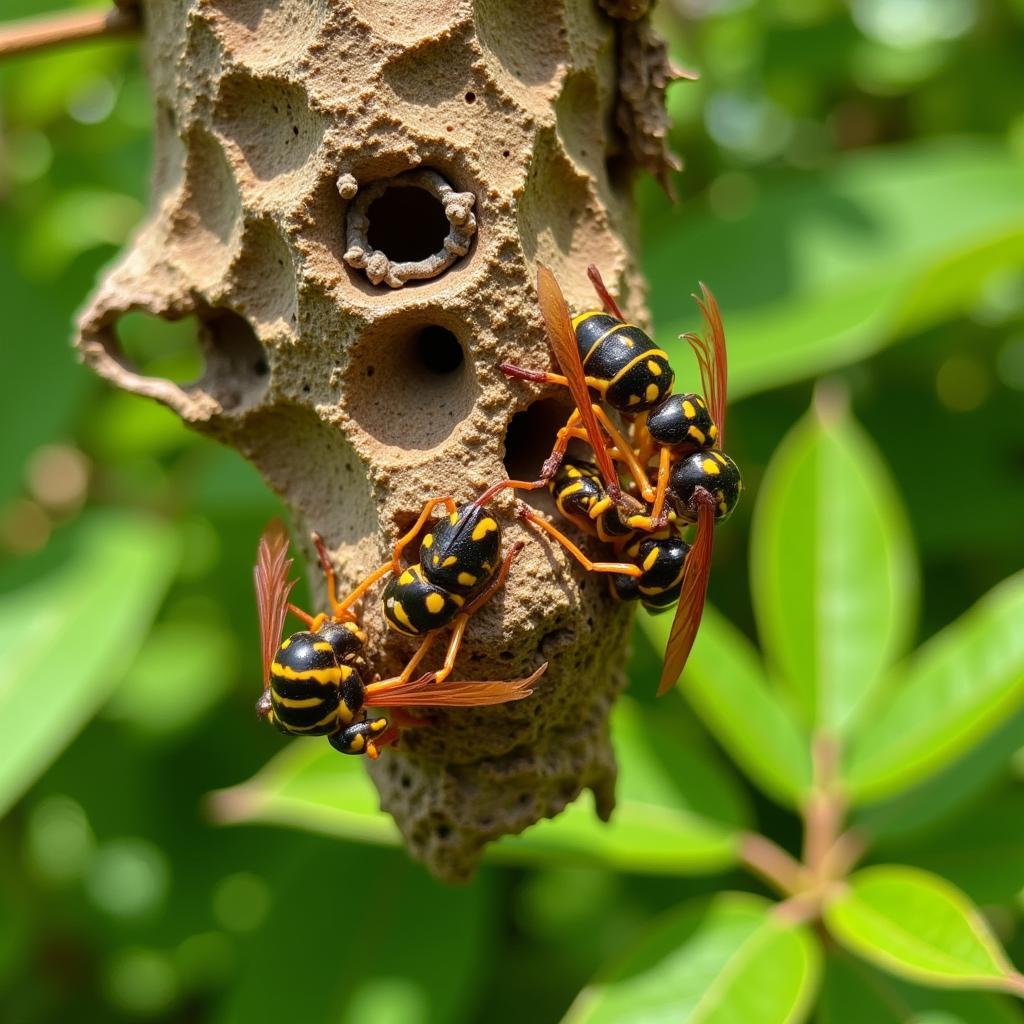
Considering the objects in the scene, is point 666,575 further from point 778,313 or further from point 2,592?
point 2,592

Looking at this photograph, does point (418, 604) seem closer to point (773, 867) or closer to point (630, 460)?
point (630, 460)

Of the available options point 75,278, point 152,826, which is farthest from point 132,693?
point 75,278

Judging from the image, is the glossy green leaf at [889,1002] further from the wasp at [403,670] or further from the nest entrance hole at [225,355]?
the nest entrance hole at [225,355]

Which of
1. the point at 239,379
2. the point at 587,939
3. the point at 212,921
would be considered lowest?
the point at 587,939

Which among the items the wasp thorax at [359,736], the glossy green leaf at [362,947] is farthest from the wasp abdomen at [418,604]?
the glossy green leaf at [362,947]

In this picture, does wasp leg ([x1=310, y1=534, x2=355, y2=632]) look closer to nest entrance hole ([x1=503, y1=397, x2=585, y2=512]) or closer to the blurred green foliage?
nest entrance hole ([x1=503, y1=397, x2=585, y2=512])
